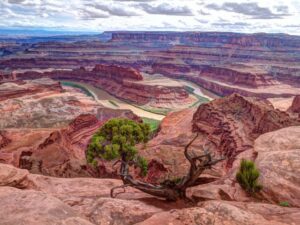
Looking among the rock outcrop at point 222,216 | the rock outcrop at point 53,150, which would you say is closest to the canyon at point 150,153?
the rock outcrop at point 222,216

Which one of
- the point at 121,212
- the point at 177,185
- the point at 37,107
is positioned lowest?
the point at 37,107

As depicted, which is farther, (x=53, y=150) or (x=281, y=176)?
(x=53, y=150)

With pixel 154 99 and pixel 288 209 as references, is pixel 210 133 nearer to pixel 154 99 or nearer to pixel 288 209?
pixel 288 209

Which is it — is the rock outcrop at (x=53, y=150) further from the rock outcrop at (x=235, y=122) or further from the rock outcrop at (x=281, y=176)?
the rock outcrop at (x=281, y=176)

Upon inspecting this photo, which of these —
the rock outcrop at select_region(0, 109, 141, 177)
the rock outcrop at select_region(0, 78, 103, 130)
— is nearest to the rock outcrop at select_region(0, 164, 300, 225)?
the rock outcrop at select_region(0, 109, 141, 177)

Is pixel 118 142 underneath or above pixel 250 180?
A: underneath

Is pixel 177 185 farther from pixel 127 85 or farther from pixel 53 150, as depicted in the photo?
pixel 127 85

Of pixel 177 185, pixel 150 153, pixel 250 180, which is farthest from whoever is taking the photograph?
pixel 150 153

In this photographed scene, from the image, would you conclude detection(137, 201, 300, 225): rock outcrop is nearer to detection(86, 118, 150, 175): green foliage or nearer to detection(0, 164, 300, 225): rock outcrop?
detection(0, 164, 300, 225): rock outcrop

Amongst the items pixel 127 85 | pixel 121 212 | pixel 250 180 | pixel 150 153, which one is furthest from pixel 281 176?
pixel 127 85
